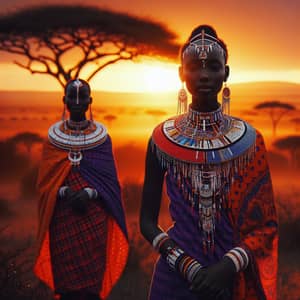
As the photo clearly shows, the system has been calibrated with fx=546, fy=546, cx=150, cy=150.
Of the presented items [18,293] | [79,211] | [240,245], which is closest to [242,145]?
[240,245]

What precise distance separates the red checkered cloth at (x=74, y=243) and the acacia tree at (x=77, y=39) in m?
4.32

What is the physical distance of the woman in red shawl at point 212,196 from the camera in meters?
2.52

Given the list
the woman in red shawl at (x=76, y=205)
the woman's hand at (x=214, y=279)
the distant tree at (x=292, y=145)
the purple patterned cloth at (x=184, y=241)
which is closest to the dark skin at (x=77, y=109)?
the woman in red shawl at (x=76, y=205)

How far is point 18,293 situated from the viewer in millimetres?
5988

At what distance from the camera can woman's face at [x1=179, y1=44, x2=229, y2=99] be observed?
253 cm

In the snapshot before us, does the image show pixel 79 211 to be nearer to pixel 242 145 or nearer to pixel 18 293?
pixel 242 145

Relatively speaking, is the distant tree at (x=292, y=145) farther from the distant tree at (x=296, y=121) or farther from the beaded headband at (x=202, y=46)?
the beaded headband at (x=202, y=46)

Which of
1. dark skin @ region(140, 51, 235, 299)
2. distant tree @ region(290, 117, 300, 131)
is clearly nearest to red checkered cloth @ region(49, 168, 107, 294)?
dark skin @ region(140, 51, 235, 299)

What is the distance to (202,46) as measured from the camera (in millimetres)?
2551

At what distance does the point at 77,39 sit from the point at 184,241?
6227mm

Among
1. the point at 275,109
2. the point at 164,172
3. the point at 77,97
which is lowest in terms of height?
the point at 275,109

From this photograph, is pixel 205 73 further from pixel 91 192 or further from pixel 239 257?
pixel 91 192

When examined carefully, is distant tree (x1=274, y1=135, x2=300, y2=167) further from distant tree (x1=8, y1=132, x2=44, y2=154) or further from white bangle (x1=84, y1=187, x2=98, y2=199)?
white bangle (x1=84, y1=187, x2=98, y2=199)

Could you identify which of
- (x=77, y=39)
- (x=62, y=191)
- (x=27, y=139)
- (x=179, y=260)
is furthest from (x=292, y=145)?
(x=179, y=260)
